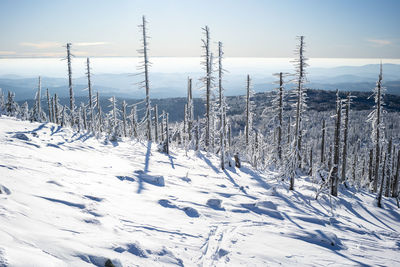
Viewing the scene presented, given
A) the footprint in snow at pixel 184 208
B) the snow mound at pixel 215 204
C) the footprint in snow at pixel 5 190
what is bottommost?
the snow mound at pixel 215 204

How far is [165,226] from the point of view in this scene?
311 inches

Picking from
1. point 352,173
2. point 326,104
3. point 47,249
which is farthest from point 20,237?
point 326,104

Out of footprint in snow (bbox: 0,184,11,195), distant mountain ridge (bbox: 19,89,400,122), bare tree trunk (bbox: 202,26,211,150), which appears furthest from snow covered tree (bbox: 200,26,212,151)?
distant mountain ridge (bbox: 19,89,400,122)

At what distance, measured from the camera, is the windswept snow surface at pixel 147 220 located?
5.14 m

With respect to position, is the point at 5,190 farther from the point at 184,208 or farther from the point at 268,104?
the point at 268,104

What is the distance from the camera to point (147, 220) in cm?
802

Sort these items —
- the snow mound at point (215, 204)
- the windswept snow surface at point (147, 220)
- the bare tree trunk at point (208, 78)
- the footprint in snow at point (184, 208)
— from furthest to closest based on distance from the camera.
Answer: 1. the bare tree trunk at point (208, 78)
2. the snow mound at point (215, 204)
3. the footprint in snow at point (184, 208)
4. the windswept snow surface at point (147, 220)

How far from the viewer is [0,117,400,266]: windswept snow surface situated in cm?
514

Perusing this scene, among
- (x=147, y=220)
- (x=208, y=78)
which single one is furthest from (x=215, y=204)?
(x=208, y=78)

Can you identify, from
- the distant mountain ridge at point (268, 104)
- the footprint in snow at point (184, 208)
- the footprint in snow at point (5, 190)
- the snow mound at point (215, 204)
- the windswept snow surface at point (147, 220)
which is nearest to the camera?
the windswept snow surface at point (147, 220)

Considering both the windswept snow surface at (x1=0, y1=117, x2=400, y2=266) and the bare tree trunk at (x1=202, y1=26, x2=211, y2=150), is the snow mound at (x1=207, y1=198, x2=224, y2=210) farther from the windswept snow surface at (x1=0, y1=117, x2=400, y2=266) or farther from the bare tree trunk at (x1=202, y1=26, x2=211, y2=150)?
the bare tree trunk at (x1=202, y1=26, x2=211, y2=150)

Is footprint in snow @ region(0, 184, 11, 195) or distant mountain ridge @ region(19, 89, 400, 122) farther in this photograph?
distant mountain ridge @ region(19, 89, 400, 122)

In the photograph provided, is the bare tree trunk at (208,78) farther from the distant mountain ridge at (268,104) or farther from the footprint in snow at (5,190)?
the distant mountain ridge at (268,104)

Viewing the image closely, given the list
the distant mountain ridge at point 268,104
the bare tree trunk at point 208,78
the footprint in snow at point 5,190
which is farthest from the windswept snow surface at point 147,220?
the distant mountain ridge at point 268,104
